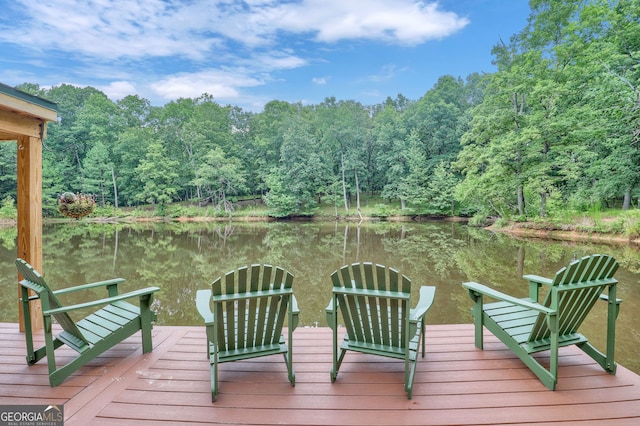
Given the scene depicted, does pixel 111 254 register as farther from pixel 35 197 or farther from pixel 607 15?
pixel 607 15

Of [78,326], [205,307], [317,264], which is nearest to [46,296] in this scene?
[78,326]

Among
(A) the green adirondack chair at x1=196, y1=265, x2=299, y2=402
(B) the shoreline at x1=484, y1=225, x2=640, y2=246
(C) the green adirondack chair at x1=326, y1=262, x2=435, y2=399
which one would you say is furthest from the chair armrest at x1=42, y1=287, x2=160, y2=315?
(B) the shoreline at x1=484, y1=225, x2=640, y2=246

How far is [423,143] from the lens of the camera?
25578mm

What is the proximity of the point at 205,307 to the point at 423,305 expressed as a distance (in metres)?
1.44

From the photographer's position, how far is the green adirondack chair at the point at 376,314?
1.90 meters

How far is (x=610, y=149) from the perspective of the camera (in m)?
13.0

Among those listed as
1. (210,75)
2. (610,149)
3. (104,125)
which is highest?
(210,75)

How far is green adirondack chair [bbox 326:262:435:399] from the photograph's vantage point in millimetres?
1899

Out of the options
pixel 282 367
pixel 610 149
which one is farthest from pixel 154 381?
pixel 610 149

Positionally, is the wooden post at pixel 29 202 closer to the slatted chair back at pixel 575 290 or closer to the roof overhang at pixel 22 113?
the roof overhang at pixel 22 113

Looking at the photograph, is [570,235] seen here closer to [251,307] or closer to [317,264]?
[317,264]

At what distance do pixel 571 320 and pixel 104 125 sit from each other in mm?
33935

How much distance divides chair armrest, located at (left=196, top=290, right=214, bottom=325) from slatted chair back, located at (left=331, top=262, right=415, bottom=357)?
0.77m

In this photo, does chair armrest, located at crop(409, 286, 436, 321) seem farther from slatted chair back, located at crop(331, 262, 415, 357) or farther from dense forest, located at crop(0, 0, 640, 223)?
dense forest, located at crop(0, 0, 640, 223)
